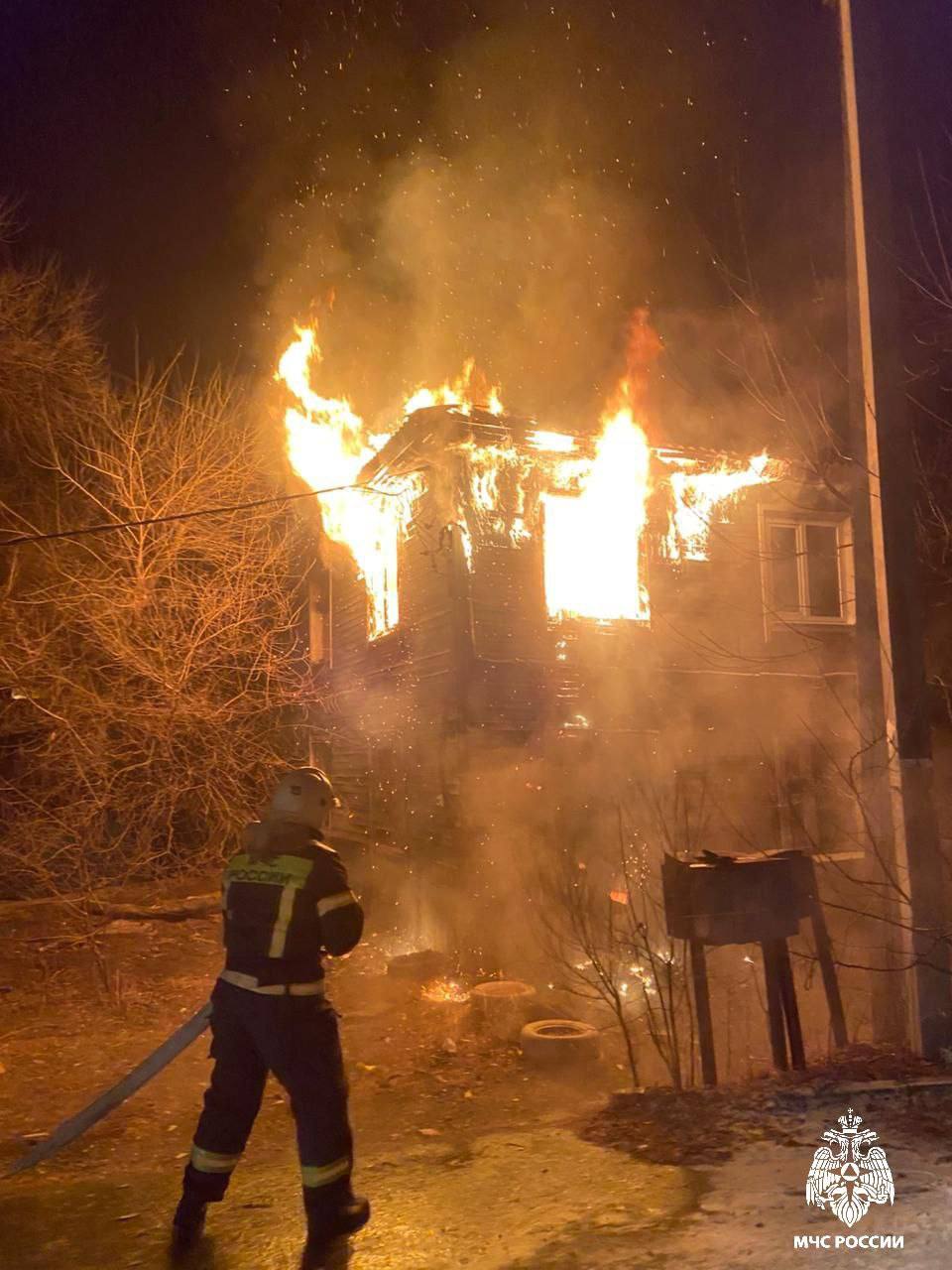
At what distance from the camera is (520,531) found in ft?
36.2

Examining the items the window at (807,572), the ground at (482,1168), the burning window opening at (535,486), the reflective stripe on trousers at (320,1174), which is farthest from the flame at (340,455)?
the reflective stripe on trousers at (320,1174)

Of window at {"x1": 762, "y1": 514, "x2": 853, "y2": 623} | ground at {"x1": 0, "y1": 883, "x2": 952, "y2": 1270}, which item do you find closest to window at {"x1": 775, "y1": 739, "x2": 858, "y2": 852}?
window at {"x1": 762, "y1": 514, "x2": 853, "y2": 623}

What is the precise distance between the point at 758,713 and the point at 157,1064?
948 centimetres

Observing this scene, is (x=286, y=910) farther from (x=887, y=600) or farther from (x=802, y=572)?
(x=802, y=572)

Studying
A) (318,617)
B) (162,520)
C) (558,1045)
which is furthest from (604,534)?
(558,1045)

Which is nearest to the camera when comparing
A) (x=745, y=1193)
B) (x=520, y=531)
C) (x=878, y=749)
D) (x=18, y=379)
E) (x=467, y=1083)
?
(x=745, y=1193)

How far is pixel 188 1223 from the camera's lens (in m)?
3.82

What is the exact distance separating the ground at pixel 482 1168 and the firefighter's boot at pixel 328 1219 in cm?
9

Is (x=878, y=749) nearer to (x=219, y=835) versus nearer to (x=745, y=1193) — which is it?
(x=745, y=1193)

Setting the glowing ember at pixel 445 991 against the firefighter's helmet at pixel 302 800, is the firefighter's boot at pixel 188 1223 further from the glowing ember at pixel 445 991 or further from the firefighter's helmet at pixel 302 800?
the glowing ember at pixel 445 991

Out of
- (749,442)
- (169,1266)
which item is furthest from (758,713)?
(169,1266)

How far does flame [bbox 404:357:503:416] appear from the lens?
38.9 feet

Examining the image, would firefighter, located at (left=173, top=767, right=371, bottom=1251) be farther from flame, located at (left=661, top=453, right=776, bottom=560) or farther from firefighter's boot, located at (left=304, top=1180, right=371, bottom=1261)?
flame, located at (left=661, top=453, right=776, bottom=560)

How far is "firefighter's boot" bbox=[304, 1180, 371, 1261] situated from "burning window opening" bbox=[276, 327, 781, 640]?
7.57 meters
